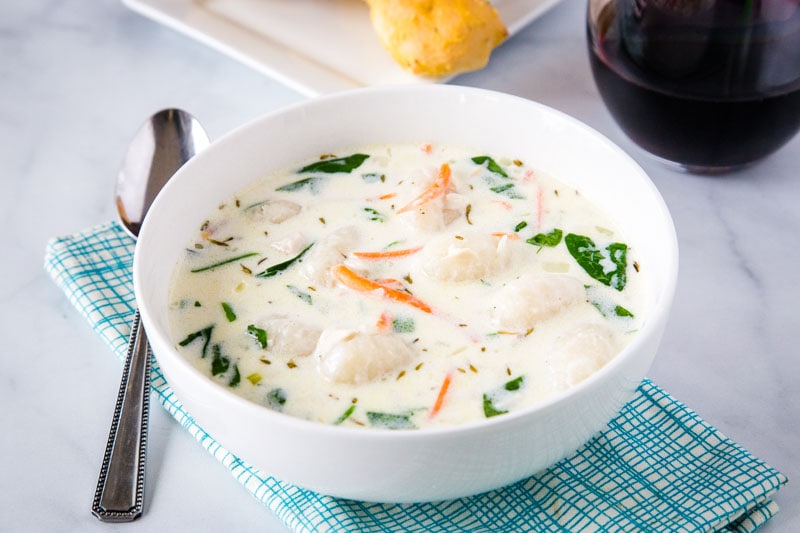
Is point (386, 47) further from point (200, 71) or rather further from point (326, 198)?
point (326, 198)

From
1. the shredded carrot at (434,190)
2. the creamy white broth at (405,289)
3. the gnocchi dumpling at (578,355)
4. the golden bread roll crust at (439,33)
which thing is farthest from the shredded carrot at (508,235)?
the golden bread roll crust at (439,33)

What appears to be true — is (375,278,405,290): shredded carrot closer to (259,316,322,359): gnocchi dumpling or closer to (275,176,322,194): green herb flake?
(259,316,322,359): gnocchi dumpling

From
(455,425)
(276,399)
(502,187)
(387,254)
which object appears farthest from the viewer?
(502,187)

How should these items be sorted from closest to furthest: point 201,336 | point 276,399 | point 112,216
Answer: point 276,399, point 201,336, point 112,216

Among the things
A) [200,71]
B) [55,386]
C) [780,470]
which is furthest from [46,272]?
[780,470]

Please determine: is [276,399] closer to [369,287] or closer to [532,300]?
[369,287]

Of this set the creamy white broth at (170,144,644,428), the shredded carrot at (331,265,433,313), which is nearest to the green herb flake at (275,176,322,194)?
the creamy white broth at (170,144,644,428)

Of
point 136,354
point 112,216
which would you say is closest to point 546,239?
point 136,354

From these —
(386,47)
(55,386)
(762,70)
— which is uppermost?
(762,70)
